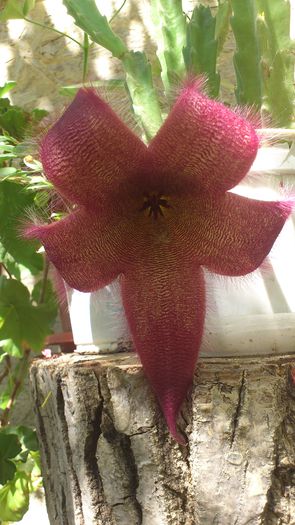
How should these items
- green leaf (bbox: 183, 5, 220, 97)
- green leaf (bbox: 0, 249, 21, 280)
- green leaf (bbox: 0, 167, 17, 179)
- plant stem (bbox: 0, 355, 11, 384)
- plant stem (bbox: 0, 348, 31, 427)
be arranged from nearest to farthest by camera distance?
1. green leaf (bbox: 183, 5, 220, 97)
2. green leaf (bbox: 0, 167, 17, 179)
3. green leaf (bbox: 0, 249, 21, 280)
4. plant stem (bbox: 0, 348, 31, 427)
5. plant stem (bbox: 0, 355, 11, 384)

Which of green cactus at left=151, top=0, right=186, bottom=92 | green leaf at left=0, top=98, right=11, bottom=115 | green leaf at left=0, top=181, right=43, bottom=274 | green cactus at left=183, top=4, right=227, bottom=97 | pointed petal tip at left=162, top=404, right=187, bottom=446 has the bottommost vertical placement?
pointed petal tip at left=162, top=404, right=187, bottom=446

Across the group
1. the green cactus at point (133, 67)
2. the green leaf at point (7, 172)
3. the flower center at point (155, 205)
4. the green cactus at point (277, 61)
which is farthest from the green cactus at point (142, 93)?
the green leaf at point (7, 172)

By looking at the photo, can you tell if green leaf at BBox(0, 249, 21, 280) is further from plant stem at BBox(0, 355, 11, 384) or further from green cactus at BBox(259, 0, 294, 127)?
green cactus at BBox(259, 0, 294, 127)

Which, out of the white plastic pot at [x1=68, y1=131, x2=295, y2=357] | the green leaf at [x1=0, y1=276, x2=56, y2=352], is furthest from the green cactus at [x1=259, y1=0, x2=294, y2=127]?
the green leaf at [x1=0, y1=276, x2=56, y2=352]

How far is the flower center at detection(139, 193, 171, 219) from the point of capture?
1030 millimetres

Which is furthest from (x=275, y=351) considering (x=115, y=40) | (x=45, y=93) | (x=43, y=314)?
(x=45, y=93)

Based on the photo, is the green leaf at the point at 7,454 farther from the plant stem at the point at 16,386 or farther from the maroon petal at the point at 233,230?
the maroon petal at the point at 233,230

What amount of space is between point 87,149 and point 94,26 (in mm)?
459

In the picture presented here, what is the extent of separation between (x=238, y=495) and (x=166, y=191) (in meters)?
0.48

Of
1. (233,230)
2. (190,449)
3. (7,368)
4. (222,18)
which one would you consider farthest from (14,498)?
(222,18)

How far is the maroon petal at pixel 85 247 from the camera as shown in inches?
36.6

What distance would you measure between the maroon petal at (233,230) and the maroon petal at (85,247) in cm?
13

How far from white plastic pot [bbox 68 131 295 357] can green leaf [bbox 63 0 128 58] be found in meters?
0.39

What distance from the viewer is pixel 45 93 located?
2.29 m
